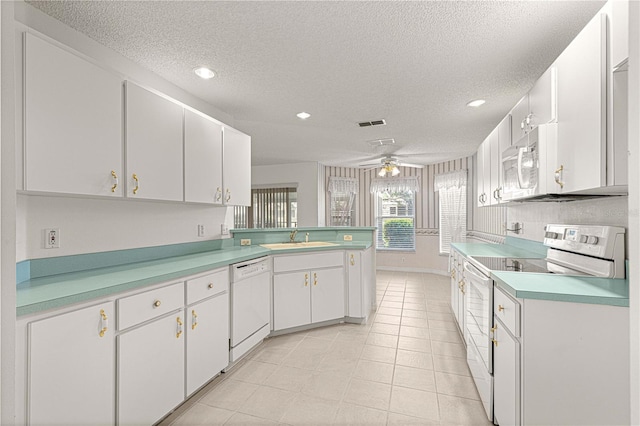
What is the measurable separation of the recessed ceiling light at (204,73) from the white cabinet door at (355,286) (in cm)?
231

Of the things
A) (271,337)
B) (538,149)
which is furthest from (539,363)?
(271,337)

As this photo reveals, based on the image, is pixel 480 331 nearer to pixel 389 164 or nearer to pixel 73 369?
pixel 73 369

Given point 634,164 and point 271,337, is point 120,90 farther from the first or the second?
point 271,337

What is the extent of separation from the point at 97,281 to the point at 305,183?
4.96 meters

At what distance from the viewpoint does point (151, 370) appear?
174 cm

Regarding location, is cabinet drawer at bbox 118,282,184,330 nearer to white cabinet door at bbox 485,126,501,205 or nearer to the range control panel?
the range control panel

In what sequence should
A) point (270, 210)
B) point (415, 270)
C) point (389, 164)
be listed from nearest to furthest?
point (389, 164), point (270, 210), point (415, 270)

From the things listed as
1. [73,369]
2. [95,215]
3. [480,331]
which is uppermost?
[95,215]

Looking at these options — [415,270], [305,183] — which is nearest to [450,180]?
[415,270]

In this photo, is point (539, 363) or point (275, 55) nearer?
point (539, 363)

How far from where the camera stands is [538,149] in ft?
6.03

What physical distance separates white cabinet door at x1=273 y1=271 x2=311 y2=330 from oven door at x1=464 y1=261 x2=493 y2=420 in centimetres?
162

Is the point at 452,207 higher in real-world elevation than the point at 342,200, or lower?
lower

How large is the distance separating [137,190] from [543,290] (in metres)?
2.45
